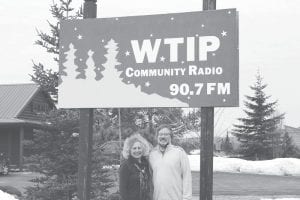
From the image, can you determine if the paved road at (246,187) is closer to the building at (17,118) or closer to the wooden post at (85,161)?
the building at (17,118)

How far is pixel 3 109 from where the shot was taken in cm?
3011

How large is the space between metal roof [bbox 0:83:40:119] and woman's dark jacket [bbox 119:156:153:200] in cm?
2479

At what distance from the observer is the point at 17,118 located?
29.1m

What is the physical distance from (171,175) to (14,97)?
27716mm

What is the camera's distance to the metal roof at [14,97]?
29.7 meters

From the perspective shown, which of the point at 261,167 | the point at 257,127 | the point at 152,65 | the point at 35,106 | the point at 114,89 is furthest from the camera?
the point at 257,127

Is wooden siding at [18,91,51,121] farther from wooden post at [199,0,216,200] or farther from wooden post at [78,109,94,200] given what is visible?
wooden post at [199,0,216,200]

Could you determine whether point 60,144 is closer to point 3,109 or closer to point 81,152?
point 81,152

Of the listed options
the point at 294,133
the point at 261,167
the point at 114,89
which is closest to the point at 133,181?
the point at 114,89

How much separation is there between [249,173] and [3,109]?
46.8 ft

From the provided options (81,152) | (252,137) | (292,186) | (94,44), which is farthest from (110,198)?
(252,137)

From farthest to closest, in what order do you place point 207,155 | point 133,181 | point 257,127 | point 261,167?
point 257,127 < point 261,167 < point 207,155 < point 133,181

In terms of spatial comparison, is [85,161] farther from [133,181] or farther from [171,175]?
[171,175]

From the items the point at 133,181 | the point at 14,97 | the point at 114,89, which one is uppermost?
the point at 14,97
